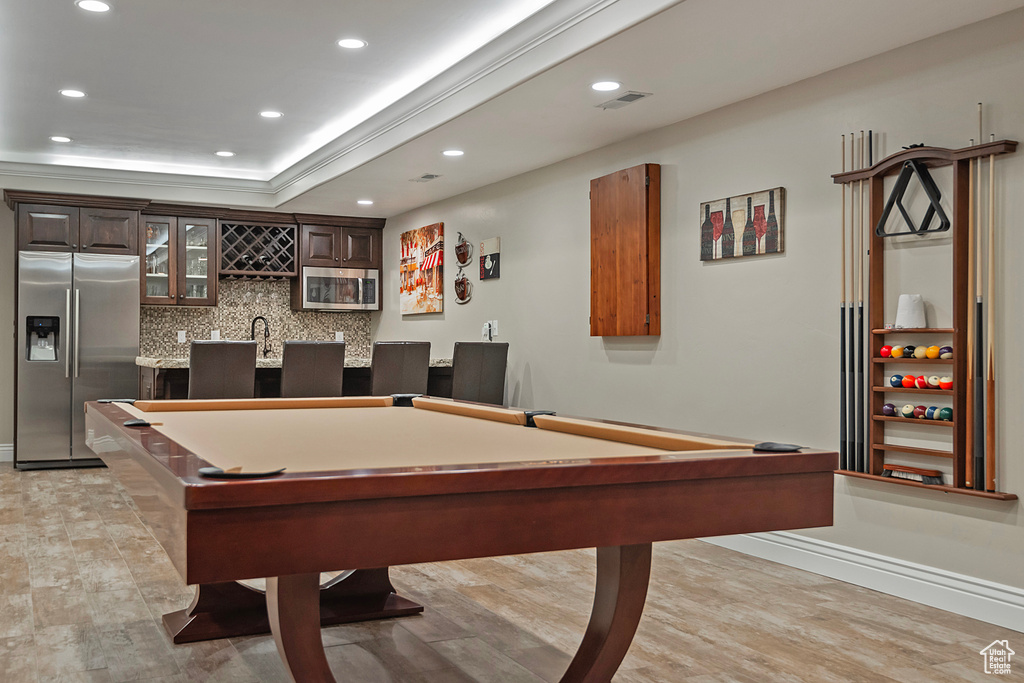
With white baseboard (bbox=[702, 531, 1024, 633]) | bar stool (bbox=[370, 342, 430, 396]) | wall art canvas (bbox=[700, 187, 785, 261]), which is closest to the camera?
white baseboard (bbox=[702, 531, 1024, 633])

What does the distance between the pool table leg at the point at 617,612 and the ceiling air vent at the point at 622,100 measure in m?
2.76

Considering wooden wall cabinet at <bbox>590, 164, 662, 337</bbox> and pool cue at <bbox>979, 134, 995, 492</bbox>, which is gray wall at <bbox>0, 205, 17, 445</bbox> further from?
pool cue at <bbox>979, 134, 995, 492</bbox>

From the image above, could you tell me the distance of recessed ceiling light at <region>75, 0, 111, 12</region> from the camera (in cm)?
378

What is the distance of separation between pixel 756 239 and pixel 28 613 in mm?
3572

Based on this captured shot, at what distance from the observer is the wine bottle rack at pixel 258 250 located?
795cm

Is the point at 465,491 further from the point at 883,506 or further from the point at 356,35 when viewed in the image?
the point at 356,35

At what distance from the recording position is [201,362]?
5.23 meters

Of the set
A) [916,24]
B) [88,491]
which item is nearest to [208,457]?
[916,24]

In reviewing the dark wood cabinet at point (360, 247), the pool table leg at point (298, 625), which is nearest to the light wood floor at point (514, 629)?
the pool table leg at point (298, 625)

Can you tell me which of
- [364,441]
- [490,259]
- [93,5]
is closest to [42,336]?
[490,259]

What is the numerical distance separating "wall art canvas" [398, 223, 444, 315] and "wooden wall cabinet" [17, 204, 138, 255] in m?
2.34

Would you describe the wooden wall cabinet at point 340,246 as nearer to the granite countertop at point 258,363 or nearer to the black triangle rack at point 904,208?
the granite countertop at point 258,363

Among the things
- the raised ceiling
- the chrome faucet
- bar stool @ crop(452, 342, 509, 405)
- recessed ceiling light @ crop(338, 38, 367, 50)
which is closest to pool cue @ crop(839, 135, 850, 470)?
the raised ceiling

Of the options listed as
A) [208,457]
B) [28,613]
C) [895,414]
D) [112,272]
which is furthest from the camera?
[112,272]
